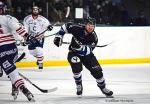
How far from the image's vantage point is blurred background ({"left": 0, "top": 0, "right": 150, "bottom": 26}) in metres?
12.3

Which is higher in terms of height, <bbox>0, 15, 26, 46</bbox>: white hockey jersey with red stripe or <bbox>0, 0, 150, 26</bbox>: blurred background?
<bbox>0, 15, 26, 46</bbox>: white hockey jersey with red stripe

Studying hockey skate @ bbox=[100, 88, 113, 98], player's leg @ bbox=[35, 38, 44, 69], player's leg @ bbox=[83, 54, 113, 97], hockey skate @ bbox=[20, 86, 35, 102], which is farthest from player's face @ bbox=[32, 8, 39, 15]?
hockey skate @ bbox=[20, 86, 35, 102]

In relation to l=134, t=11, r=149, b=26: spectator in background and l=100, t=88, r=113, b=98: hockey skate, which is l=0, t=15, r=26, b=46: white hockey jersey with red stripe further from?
l=134, t=11, r=149, b=26: spectator in background

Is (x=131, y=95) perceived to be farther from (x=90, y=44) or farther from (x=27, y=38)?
(x=27, y=38)

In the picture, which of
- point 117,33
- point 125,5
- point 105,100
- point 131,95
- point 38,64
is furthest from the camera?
point 125,5

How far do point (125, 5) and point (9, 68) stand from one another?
678cm

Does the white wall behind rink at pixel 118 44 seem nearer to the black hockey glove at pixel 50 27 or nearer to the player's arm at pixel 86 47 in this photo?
the black hockey glove at pixel 50 27

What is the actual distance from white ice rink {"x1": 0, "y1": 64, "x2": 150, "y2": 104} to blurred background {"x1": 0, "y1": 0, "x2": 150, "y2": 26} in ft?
4.15

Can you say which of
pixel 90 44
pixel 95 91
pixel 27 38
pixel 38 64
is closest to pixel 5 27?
pixel 27 38

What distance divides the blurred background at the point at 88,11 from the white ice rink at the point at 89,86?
1.27 metres

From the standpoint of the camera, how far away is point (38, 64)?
36.9ft

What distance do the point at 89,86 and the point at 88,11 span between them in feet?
12.0

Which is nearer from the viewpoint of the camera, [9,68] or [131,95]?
[9,68]

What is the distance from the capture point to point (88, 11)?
12.5 metres
